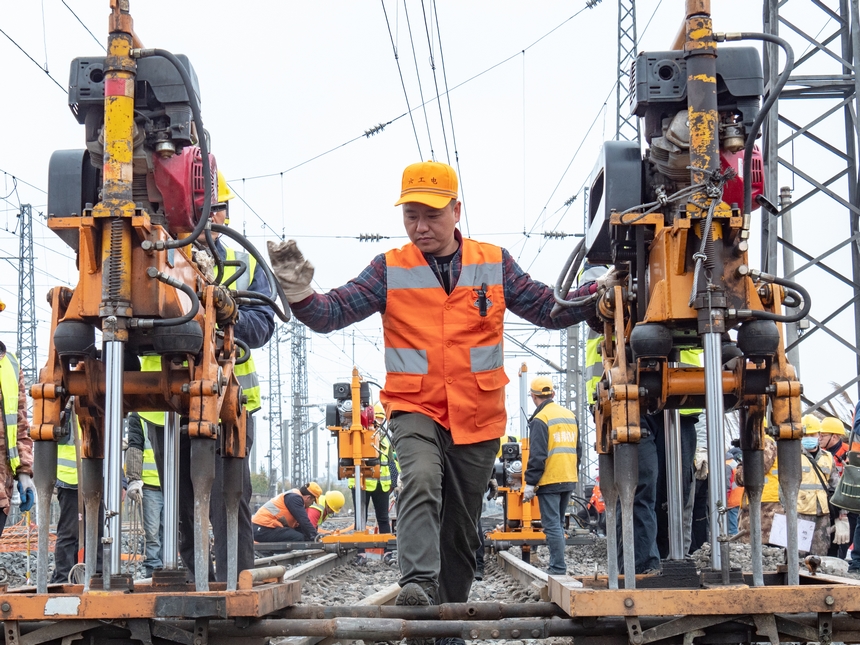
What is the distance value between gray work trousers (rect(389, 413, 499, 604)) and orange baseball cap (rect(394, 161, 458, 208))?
93 centimetres

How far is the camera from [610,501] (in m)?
4.34

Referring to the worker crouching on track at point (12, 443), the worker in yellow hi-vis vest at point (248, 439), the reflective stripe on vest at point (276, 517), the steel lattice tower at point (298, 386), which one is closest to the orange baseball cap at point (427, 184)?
the worker in yellow hi-vis vest at point (248, 439)

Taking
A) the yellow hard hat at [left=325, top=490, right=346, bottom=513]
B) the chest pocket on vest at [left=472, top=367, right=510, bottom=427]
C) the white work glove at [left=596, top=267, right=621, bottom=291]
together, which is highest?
the white work glove at [left=596, top=267, right=621, bottom=291]

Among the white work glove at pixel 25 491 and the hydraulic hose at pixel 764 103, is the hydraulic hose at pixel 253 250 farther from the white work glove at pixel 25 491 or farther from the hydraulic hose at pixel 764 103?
the white work glove at pixel 25 491

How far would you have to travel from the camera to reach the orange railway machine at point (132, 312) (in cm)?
378

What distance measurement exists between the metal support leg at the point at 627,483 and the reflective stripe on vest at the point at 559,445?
6.48 m

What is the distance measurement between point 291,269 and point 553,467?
6683 mm

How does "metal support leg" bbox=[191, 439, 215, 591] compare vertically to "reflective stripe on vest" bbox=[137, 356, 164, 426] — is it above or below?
below

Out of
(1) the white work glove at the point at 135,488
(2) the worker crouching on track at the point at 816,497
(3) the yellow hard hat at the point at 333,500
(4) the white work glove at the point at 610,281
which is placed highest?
(4) the white work glove at the point at 610,281

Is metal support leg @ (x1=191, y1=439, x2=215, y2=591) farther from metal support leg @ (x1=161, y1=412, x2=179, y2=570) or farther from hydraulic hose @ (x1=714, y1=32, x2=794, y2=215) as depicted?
hydraulic hose @ (x1=714, y1=32, x2=794, y2=215)

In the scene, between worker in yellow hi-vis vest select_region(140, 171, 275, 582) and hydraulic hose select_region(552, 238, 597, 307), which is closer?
hydraulic hose select_region(552, 238, 597, 307)

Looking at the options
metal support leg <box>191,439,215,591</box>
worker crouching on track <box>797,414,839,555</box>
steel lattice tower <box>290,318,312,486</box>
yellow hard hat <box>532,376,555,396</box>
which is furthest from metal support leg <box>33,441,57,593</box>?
steel lattice tower <box>290,318,312,486</box>

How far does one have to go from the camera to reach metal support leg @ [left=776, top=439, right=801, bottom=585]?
12.5ft

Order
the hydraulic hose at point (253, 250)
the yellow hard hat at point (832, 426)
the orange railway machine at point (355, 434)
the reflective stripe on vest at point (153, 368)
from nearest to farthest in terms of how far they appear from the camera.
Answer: the hydraulic hose at point (253, 250), the reflective stripe on vest at point (153, 368), the yellow hard hat at point (832, 426), the orange railway machine at point (355, 434)
